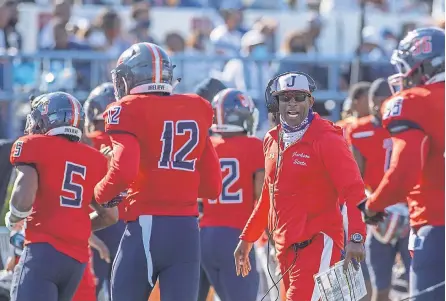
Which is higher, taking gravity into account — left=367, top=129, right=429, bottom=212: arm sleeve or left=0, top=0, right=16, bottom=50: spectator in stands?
left=0, top=0, right=16, bottom=50: spectator in stands

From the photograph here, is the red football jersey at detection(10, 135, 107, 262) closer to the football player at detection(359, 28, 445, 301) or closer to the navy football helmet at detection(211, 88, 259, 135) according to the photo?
the navy football helmet at detection(211, 88, 259, 135)

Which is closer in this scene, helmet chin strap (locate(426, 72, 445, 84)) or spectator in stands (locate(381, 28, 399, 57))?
helmet chin strap (locate(426, 72, 445, 84))

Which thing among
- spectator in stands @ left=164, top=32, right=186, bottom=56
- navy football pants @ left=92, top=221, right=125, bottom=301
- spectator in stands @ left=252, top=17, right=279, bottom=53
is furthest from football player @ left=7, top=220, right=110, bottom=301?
spectator in stands @ left=252, top=17, right=279, bottom=53

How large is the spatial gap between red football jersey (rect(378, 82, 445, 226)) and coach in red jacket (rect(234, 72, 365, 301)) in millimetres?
742

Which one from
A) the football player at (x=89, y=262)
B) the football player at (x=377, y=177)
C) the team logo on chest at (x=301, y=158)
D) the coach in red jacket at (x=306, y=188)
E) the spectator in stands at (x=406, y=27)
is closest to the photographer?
the coach in red jacket at (x=306, y=188)

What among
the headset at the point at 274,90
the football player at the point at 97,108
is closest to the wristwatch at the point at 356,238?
the headset at the point at 274,90

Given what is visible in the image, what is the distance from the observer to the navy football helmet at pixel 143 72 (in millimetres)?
6227

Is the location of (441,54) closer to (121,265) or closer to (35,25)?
(121,265)

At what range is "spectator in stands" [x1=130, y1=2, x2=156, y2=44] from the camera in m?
12.8

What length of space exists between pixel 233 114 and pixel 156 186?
2009 millimetres

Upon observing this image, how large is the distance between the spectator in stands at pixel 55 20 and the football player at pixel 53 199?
5.86 meters

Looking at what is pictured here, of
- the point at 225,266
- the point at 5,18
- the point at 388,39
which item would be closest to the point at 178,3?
the point at 388,39

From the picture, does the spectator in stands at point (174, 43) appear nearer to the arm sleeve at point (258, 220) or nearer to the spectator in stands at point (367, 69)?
the spectator in stands at point (367, 69)

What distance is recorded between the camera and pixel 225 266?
762 centimetres
